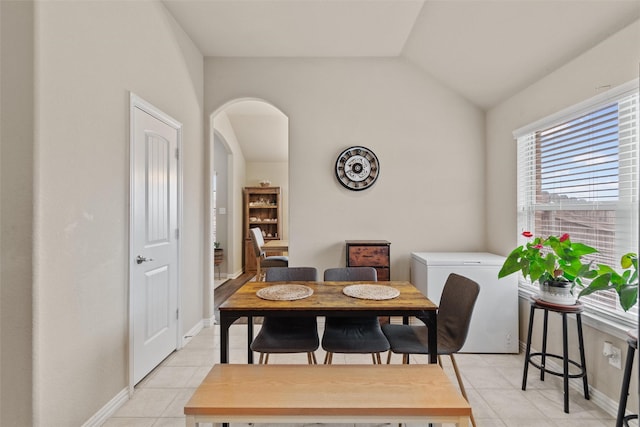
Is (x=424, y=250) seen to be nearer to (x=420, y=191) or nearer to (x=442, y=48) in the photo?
(x=420, y=191)

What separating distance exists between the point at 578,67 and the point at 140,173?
3.29m

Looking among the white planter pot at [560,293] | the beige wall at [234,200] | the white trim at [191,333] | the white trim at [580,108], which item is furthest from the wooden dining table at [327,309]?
the beige wall at [234,200]

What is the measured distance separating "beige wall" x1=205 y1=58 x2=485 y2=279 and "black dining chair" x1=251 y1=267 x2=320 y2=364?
3.59 feet

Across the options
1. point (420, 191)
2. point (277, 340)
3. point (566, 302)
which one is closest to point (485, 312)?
point (566, 302)

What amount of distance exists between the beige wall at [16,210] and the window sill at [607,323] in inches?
126

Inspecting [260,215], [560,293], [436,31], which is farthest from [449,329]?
[260,215]

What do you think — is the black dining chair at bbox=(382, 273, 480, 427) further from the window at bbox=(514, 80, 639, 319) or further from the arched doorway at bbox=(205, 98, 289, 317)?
the arched doorway at bbox=(205, 98, 289, 317)

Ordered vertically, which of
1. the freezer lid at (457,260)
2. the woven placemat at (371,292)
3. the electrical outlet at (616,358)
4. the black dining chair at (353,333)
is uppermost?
the freezer lid at (457,260)

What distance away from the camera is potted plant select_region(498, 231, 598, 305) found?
199cm

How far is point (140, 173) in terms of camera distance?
7.77ft

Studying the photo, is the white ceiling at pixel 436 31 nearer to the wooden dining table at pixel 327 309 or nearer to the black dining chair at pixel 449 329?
the black dining chair at pixel 449 329

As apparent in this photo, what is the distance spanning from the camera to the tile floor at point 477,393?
1945 mm

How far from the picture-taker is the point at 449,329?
6.78ft

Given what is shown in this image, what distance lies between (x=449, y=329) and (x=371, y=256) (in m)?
1.32
